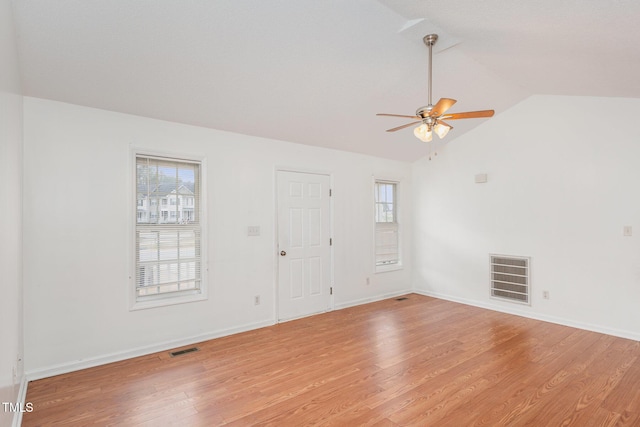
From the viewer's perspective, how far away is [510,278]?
4.74 metres

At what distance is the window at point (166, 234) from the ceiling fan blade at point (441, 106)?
262 centimetres

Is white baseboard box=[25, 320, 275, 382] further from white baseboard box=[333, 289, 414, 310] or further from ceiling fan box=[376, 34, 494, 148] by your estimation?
ceiling fan box=[376, 34, 494, 148]

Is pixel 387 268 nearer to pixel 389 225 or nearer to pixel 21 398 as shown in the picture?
pixel 389 225

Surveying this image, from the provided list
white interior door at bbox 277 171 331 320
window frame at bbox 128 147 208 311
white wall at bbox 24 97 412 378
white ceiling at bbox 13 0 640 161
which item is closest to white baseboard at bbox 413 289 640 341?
white interior door at bbox 277 171 331 320

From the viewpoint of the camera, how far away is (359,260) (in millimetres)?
5281


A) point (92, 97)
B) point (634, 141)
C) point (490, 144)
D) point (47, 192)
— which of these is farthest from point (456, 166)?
point (47, 192)

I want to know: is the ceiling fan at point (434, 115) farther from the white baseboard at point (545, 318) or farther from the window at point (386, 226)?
the white baseboard at point (545, 318)

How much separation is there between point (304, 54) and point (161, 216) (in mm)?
2260

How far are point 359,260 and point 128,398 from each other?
355 centimetres

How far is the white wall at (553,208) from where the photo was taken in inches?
149

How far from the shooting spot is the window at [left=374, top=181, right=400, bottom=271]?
223 inches

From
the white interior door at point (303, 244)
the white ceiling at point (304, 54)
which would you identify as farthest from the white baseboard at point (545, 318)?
the white ceiling at point (304, 54)

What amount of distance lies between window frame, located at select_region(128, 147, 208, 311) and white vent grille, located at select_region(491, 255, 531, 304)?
4.15 m

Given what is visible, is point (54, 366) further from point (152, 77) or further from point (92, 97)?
point (152, 77)
